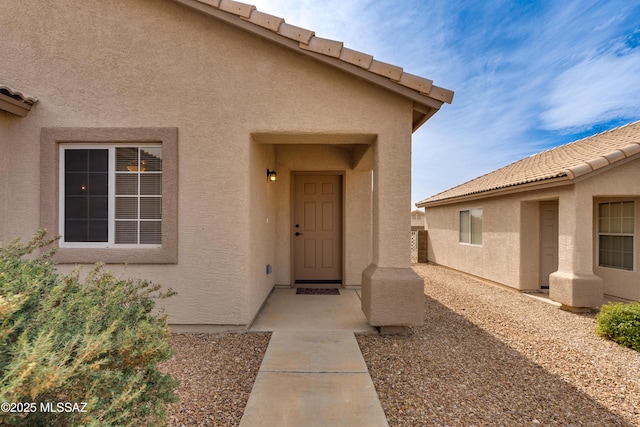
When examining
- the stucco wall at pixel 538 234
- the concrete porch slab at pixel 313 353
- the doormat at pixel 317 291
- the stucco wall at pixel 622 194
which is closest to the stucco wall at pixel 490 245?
the stucco wall at pixel 538 234

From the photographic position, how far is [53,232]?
14.0 feet

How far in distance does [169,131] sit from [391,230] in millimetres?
3795

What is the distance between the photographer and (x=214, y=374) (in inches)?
128

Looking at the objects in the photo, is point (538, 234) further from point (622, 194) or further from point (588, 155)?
point (588, 155)

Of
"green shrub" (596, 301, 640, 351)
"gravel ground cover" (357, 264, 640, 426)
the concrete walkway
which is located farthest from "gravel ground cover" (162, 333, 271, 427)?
"green shrub" (596, 301, 640, 351)

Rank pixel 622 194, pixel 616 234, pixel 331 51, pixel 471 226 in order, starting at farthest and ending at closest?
1. pixel 471 226
2. pixel 616 234
3. pixel 622 194
4. pixel 331 51

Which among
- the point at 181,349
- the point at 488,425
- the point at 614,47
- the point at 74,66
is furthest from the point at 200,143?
the point at 614,47

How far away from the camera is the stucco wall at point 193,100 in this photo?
434 cm

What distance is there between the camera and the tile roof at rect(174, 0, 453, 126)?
3.97m

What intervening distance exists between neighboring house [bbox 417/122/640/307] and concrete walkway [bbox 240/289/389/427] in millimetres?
5188

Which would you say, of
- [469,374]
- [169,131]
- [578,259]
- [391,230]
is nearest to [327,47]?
[169,131]

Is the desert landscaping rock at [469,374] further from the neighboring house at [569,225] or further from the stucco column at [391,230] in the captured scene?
the neighboring house at [569,225]

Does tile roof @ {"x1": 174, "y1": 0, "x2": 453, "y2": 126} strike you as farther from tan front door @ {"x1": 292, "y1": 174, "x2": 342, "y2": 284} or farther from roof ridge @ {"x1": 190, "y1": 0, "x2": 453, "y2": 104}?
tan front door @ {"x1": 292, "y1": 174, "x2": 342, "y2": 284}

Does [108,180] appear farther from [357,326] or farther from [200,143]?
[357,326]
